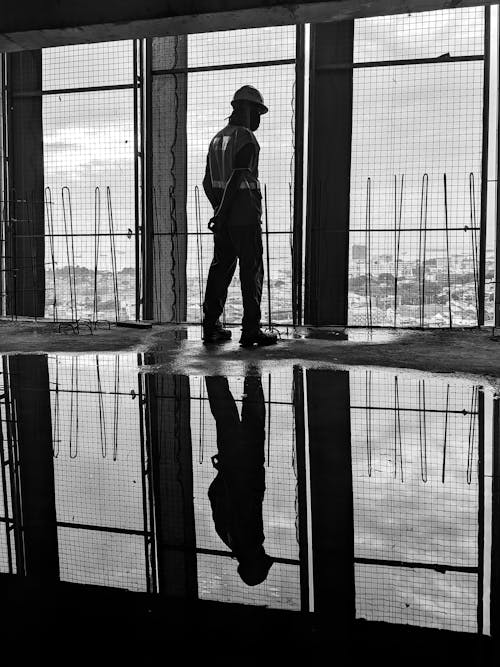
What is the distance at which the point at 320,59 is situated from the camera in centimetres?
930

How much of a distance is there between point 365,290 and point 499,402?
18.1ft

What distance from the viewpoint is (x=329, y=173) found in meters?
9.41

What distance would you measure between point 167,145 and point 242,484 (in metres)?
8.27

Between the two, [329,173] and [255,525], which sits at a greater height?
[329,173]

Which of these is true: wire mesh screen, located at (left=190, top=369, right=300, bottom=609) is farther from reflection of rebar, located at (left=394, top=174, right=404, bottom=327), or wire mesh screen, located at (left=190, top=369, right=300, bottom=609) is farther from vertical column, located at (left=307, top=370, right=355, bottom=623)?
reflection of rebar, located at (left=394, top=174, right=404, bottom=327)

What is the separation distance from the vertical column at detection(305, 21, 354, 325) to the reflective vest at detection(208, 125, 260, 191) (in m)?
2.94

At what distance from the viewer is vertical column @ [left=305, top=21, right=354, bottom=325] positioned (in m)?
9.26

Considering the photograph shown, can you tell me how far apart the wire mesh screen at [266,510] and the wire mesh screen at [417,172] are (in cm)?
538

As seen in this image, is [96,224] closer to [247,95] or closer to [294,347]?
[247,95]

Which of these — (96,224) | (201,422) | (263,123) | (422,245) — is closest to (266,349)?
(201,422)

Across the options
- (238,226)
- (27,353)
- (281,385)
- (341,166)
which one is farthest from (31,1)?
(281,385)

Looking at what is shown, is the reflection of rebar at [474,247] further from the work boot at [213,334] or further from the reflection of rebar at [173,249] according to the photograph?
the reflection of rebar at [173,249]

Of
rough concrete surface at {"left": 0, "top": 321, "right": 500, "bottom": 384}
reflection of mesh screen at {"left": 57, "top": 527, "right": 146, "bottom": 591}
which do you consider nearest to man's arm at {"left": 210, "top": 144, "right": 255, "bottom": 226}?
rough concrete surface at {"left": 0, "top": 321, "right": 500, "bottom": 384}

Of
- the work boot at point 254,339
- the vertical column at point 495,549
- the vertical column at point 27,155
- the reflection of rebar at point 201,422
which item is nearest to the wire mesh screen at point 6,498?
the reflection of rebar at point 201,422
